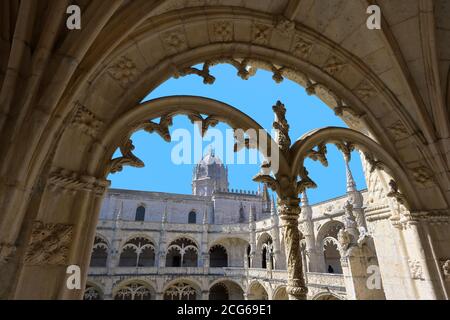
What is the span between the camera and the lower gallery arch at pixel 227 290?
24.3 meters

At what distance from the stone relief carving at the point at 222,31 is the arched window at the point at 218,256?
91.2ft

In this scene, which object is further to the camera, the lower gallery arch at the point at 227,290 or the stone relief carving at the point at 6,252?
the lower gallery arch at the point at 227,290

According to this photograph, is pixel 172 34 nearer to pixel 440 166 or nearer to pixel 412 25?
pixel 412 25

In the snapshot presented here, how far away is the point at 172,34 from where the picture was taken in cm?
276

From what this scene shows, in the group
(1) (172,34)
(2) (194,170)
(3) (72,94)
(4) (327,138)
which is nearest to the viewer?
(3) (72,94)

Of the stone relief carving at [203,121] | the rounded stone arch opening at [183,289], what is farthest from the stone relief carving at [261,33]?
the rounded stone arch opening at [183,289]

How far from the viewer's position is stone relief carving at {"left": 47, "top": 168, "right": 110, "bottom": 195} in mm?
1989

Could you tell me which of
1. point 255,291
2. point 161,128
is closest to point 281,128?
point 161,128

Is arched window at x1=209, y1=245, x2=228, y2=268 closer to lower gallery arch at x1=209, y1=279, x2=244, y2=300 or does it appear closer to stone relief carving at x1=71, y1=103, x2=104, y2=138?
lower gallery arch at x1=209, y1=279, x2=244, y2=300

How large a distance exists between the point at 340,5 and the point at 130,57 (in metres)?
2.52

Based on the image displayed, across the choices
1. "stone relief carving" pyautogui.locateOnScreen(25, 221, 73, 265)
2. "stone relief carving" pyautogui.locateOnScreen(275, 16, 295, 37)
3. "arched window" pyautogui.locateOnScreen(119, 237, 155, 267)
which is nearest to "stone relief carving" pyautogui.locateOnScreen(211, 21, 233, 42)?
"stone relief carving" pyautogui.locateOnScreen(275, 16, 295, 37)

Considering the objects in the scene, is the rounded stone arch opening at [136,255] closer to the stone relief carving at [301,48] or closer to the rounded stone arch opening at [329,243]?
the rounded stone arch opening at [329,243]
